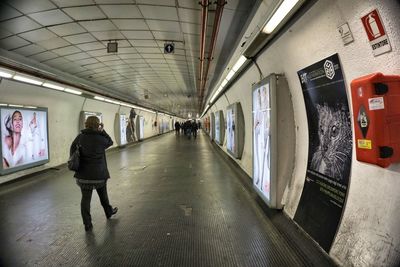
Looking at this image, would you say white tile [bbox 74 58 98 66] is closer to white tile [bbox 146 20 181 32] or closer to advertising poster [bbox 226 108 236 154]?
white tile [bbox 146 20 181 32]

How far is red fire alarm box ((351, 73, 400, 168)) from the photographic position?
5.40 ft

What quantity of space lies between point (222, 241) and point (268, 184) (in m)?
1.29

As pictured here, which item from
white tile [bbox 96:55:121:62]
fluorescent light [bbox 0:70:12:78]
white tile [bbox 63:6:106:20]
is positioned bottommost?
fluorescent light [bbox 0:70:12:78]

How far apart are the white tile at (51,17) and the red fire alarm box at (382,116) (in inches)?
203

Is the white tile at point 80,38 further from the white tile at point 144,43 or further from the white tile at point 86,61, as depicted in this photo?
the white tile at point 86,61

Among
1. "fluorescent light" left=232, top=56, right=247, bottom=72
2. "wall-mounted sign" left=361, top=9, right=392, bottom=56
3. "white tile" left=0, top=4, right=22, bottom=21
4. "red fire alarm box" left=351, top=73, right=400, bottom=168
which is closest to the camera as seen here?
"red fire alarm box" left=351, top=73, right=400, bottom=168

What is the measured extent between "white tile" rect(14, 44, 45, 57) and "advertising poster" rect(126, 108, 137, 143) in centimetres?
1059

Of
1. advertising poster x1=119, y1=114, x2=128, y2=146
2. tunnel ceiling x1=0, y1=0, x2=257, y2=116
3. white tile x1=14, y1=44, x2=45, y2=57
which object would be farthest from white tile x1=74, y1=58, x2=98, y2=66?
advertising poster x1=119, y1=114, x2=128, y2=146

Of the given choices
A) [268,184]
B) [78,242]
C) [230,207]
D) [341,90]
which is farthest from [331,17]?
[78,242]

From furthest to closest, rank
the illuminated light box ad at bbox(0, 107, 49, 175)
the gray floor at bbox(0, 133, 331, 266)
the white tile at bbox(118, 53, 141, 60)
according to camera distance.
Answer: the white tile at bbox(118, 53, 141, 60) → the illuminated light box ad at bbox(0, 107, 49, 175) → the gray floor at bbox(0, 133, 331, 266)

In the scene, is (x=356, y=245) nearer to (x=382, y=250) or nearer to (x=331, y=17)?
(x=382, y=250)

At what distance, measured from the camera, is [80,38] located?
19.9 ft

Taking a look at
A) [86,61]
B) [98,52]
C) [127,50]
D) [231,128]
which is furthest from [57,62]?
[231,128]

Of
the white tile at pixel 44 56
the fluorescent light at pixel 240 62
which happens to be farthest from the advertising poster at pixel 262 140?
the white tile at pixel 44 56
